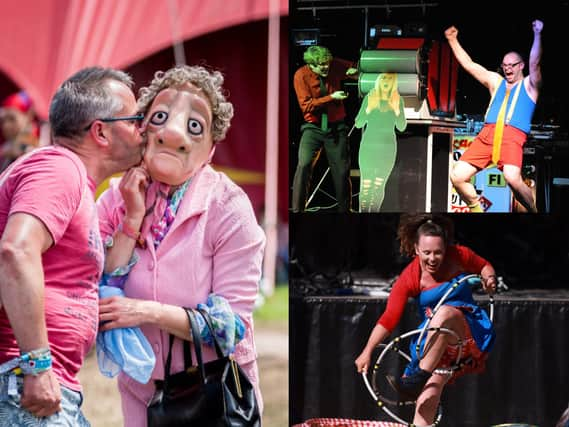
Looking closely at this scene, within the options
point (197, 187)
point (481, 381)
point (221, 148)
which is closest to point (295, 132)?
point (221, 148)

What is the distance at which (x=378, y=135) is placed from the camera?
305 cm

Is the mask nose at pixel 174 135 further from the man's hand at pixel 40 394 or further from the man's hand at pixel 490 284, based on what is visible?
the man's hand at pixel 490 284

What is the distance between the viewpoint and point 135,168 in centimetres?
276

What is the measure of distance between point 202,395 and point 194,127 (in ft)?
2.84

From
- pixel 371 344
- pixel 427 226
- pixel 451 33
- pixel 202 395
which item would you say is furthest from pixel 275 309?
pixel 451 33

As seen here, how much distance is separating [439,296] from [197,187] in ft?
3.23

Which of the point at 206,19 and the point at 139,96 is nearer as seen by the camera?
the point at 139,96

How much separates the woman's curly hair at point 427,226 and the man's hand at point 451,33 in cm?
64

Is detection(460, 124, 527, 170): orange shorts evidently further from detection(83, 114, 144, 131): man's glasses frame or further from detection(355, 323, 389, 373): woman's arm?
detection(83, 114, 144, 131): man's glasses frame

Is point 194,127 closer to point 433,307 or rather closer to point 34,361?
point 34,361

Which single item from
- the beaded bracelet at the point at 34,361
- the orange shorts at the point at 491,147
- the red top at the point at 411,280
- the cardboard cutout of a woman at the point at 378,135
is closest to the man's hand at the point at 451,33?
the cardboard cutout of a woman at the point at 378,135

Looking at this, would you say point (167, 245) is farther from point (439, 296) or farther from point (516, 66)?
point (516, 66)

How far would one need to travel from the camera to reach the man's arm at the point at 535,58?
118 inches

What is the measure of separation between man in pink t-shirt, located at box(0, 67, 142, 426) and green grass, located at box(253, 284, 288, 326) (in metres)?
1.24
